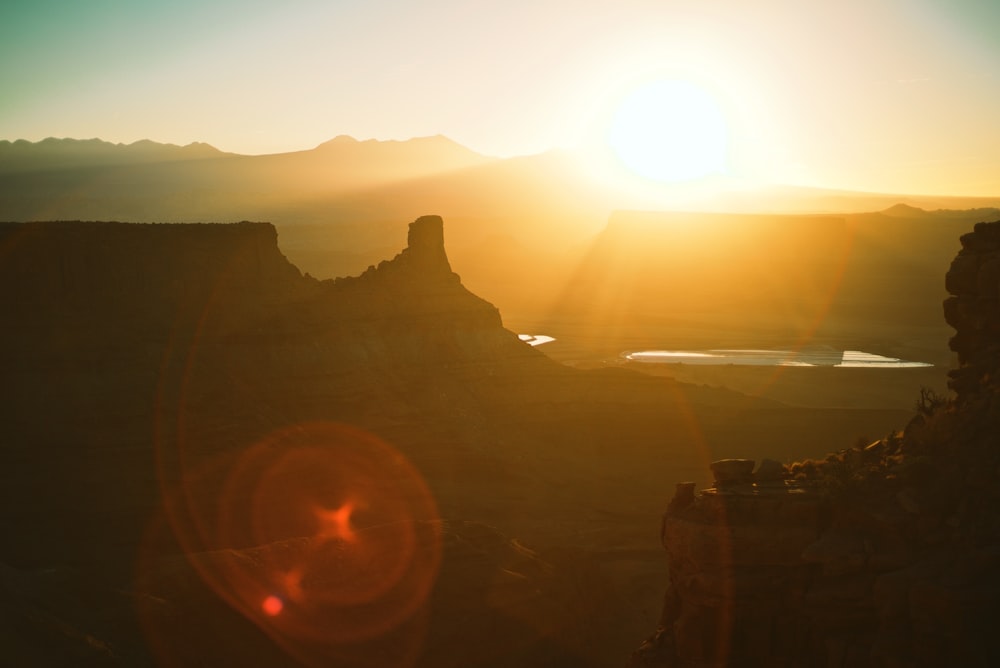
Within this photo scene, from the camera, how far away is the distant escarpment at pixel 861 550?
1361 centimetres

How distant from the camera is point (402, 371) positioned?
4534 cm

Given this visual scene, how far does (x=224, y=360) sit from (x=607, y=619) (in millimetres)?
17401

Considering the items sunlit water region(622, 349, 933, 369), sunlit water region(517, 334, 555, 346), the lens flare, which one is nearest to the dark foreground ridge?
the lens flare

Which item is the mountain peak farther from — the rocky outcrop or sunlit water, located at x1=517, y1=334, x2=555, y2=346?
the rocky outcrop

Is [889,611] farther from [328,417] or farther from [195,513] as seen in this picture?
[328,417]

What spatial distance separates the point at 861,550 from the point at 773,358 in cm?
8082

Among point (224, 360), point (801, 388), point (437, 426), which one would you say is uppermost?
point (224, 360)

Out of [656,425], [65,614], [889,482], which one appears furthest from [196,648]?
[656,425]

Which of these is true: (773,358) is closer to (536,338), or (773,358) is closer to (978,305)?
(536,338)

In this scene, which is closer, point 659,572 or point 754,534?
point 754,534

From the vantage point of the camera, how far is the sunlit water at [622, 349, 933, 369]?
88188 mm

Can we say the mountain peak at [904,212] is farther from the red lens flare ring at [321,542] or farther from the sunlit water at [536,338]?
the red lens flare ring at [321,542]

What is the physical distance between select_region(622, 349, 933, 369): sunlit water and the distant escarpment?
70.3 meters

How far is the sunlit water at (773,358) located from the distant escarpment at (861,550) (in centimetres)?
7031
